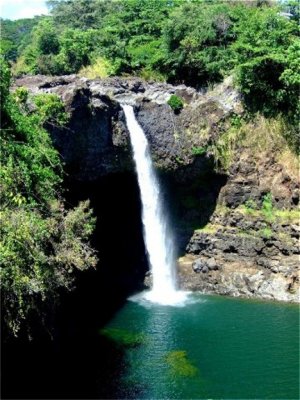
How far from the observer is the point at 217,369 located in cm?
1688

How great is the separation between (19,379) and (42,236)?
441 centimetres

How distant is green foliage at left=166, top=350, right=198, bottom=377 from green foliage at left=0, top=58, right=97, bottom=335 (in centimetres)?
408

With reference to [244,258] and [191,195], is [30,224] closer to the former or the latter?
[244,258]

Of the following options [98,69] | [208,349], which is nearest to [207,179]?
[208,349]

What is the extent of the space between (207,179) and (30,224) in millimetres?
12870

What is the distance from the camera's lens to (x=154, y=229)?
85.9 ft

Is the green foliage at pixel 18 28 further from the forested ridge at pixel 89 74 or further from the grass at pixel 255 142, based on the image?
the grass at pixel 255 142

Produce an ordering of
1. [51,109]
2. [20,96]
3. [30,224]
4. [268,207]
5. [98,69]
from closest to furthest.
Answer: [30,224], [20,96], [51,109], [268,207], [98,69]

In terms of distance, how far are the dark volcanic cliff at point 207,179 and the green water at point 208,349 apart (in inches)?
65.5

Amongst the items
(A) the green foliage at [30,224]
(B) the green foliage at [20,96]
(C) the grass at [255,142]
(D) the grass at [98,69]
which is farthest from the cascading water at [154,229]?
(D) the grass at [98,69]

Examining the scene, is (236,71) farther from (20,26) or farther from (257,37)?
(20,26)

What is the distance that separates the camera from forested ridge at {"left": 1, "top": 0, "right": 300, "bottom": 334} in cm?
1409

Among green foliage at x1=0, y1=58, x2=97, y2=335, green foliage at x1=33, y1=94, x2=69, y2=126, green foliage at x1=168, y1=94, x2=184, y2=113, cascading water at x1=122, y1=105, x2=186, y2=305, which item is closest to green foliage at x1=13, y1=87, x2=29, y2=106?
green foliage at x1=0, y1=58, x2=97, y2=335

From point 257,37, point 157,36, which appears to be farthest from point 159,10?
point 257,37
